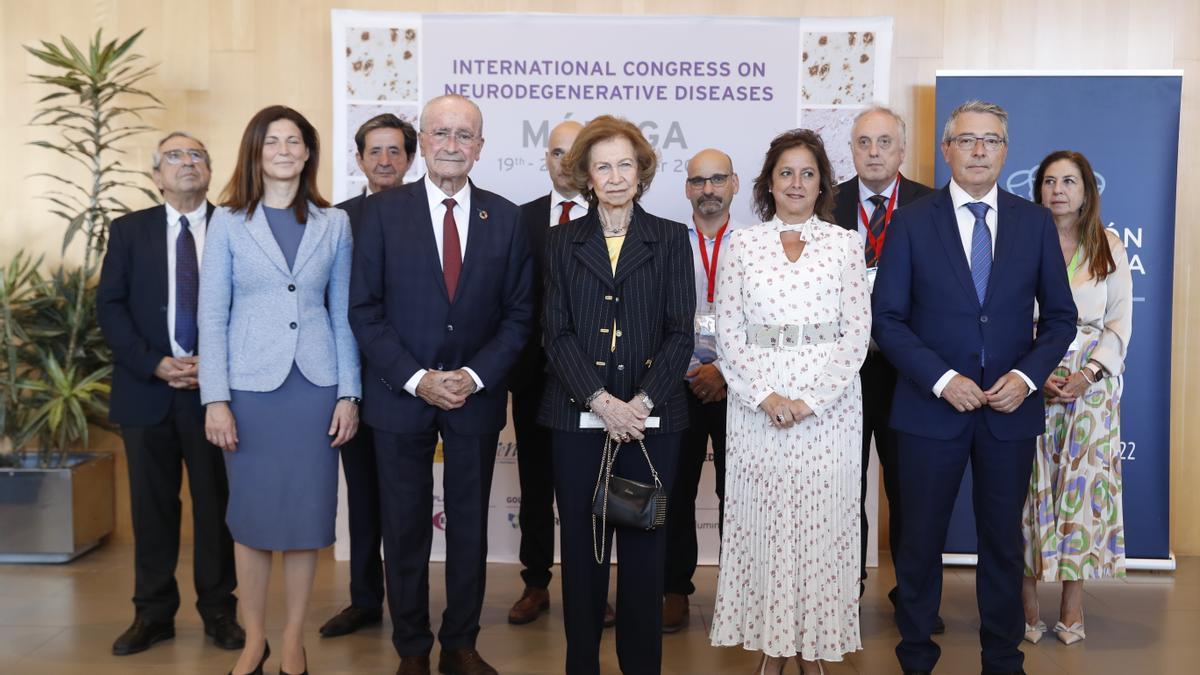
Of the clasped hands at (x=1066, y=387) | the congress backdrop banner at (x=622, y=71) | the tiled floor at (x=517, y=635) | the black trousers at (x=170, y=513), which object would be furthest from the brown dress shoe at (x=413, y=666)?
the congress backdrop banner at (x=622, y=71)

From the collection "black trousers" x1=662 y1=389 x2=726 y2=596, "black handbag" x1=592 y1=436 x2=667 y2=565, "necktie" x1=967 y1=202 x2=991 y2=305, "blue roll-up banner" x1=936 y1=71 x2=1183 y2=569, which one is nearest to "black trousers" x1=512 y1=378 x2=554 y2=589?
"black trousers" x1=662 y1=389 x2=726 y2=596

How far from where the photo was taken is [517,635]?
166 inches

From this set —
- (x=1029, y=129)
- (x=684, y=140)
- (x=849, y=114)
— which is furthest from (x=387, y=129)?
(x=1029, y=129)

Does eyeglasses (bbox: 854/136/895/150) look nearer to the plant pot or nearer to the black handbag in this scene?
the black handbag

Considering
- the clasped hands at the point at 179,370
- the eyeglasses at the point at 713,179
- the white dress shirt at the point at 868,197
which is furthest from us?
the white dress shirt at the point at 868,197

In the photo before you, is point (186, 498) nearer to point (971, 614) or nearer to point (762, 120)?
point (762, 120)

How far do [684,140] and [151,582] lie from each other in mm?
3150

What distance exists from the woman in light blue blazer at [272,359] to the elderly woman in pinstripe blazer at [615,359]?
73 centimetres

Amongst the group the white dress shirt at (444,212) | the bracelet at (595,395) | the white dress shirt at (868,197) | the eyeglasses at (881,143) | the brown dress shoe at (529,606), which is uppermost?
the eyeglasses at (881,143)

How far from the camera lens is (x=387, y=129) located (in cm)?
443

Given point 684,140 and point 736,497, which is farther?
point 684,140

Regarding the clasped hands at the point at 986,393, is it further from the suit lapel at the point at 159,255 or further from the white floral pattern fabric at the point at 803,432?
the suit lapel at the point at 159,255

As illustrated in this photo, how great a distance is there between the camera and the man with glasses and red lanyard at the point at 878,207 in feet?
13.9

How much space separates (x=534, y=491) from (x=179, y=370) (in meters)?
1.48
